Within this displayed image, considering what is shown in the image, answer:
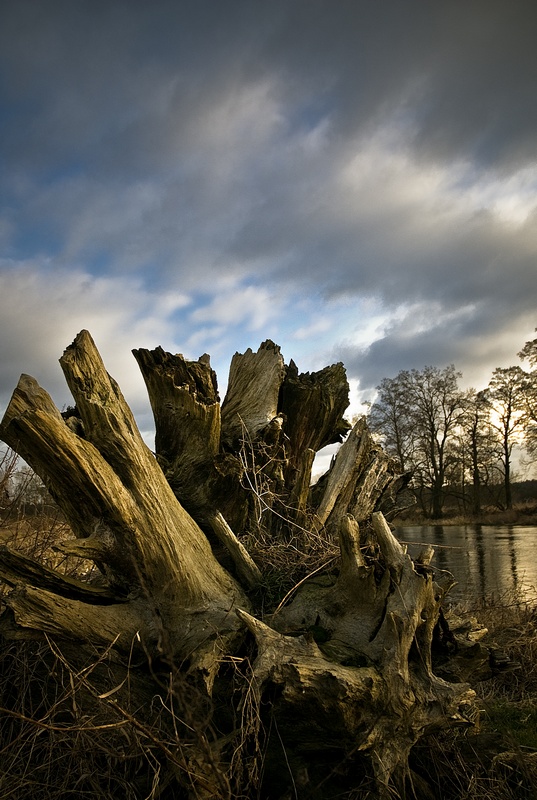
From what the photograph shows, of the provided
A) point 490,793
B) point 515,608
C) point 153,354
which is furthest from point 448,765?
point 515,608

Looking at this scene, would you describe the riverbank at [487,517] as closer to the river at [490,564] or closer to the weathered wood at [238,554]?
the river at [490,564]

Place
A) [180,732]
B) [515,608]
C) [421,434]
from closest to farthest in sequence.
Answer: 1. [180,732]
2. [515,608]
3. [421,434]

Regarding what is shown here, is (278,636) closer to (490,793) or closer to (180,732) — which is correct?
(180,732)

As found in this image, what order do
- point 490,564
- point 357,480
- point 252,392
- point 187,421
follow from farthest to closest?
point 490,564 < point 252,392 < point 357,480 < point 187,421

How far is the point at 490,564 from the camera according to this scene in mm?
15414

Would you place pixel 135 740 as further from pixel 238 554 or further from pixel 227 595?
pixel 238 554

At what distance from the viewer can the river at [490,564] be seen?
1045 cm

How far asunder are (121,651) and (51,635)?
0.53 metres

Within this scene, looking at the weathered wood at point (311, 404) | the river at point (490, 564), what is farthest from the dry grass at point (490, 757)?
the river at point (490, 564)

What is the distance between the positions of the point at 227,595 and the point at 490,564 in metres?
13.6

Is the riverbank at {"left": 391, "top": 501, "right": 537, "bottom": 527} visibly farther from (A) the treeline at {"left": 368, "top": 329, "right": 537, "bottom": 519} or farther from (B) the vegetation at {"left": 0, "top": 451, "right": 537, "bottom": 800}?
(B) the vegetation at {"left": 0, "top": 451, "right": 537, "bottom": 800}

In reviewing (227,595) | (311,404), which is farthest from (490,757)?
(311,404)

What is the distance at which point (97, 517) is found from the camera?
12.8ft

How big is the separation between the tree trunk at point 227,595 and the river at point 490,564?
4.23 m
